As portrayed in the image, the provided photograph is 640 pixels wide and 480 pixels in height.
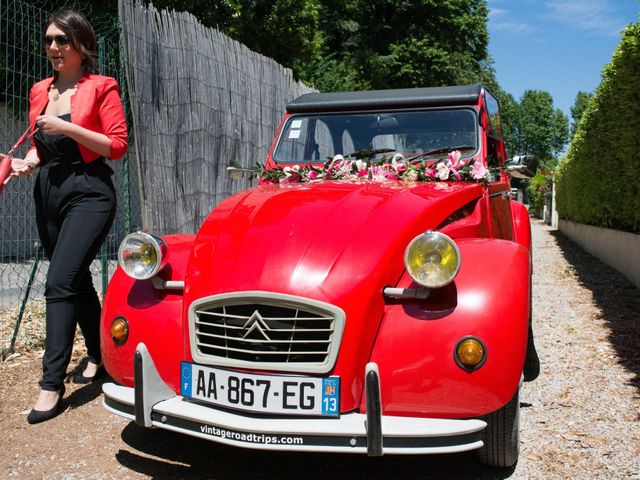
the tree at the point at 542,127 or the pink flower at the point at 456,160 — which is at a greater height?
the tree at the point at 542,127

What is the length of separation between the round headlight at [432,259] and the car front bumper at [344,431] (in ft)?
1.48

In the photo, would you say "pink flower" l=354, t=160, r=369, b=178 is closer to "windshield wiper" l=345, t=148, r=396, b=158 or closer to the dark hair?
"windshield wiper" l=345, t=148, r=396, b=158

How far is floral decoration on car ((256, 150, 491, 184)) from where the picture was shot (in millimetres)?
3759

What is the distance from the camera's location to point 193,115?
5.80 meters

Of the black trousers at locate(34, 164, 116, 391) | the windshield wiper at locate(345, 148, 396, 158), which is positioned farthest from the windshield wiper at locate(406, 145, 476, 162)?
the black trousers at locate(34, 164, 116, 391)

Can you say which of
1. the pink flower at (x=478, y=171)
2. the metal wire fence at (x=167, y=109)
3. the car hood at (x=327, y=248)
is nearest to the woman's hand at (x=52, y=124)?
the car hood at (x=327, y=248)

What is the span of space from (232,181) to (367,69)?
2064 centimetres

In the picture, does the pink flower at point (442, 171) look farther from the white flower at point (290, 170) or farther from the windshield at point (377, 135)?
the white flower at point (290, 170)

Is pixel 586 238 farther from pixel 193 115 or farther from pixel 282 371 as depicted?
pixel 282 371

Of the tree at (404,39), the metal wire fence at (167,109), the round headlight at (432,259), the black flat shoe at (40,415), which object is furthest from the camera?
the tree at (404,39)

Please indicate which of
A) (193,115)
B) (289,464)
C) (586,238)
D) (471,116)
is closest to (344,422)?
(289,464)

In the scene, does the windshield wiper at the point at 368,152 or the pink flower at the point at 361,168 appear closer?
the pink flower at the point at 361,168

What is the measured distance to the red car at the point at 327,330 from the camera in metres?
2.49

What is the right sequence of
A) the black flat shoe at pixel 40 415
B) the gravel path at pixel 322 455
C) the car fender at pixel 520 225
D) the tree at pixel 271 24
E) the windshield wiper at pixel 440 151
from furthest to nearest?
the tree at pixel 271 24, the car fender at pixel 520 225, the windshield wiper at pixel 440 151, the black flat shoe at pixel 40 415, the gravel path at pixel 322 455
